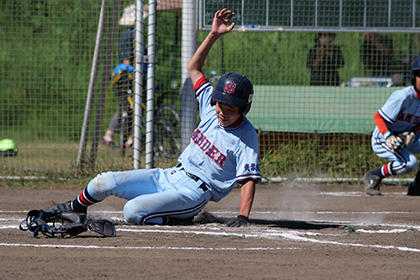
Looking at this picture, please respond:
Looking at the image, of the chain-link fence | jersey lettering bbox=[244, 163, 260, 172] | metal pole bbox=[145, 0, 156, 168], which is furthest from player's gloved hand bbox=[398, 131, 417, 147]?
metal pole bbox=[145, 0, 156, 168]

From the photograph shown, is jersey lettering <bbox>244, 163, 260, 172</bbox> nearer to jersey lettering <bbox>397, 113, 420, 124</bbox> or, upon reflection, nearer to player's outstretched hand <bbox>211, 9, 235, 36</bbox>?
player's outstretched hand <bbox>211, 9, 235, 36</bbox>

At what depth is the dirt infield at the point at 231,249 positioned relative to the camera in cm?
309

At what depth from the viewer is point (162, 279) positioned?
2.91 meters

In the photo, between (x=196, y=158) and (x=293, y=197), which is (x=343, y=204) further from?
(x=196, y=158)

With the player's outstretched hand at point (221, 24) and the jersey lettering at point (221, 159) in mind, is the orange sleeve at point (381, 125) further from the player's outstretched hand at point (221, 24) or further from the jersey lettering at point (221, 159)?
the jersey lettering at point (221, 159)

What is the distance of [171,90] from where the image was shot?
32.5ft

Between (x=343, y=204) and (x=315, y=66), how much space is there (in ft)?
14.1

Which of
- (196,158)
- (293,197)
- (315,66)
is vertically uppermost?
(315,66)

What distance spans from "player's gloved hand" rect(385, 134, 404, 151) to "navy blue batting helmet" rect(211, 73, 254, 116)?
3017 mm

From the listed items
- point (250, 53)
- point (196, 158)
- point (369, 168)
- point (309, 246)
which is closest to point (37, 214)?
point (196, 158)

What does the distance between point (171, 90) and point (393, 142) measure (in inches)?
172

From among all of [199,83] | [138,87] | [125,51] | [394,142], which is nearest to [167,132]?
[138,87]

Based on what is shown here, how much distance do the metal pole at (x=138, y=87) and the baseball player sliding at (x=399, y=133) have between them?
10.7ft

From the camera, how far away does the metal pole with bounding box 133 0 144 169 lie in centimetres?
803
